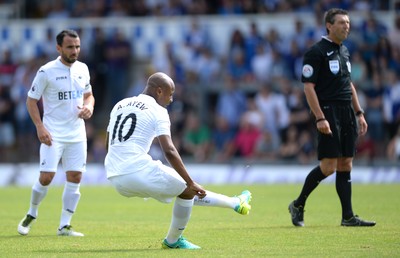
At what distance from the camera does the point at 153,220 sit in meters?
14.6

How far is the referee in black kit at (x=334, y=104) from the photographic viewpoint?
41.9 feet

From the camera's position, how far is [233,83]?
25953 mm

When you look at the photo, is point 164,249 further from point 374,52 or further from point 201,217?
point 374,52

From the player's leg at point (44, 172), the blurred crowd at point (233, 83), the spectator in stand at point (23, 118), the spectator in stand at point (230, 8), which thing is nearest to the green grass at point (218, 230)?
the player's leg at point (44, 172)

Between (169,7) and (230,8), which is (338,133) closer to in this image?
(230,8)

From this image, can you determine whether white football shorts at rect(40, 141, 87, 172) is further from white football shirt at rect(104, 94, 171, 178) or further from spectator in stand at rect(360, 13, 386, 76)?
spectator in stand at rect(360, 13, 386, 76)

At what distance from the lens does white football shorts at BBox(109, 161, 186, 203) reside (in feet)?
33.0

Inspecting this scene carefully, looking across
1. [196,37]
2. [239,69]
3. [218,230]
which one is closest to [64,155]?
[218,230]

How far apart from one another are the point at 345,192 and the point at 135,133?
12.8ft

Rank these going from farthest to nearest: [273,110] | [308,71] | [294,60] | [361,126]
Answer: [294,60]
[273,110]
[361,126]
[308,71]

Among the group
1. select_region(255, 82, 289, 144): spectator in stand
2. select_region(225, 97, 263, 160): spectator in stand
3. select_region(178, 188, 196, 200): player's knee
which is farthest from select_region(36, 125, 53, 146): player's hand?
select_region(255, 82, 289, 144): spectator in stand

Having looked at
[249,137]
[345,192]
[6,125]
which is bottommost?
[6,125]

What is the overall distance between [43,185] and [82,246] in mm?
1926

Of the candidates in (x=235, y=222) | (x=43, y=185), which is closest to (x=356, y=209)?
(x=235, y=222)
